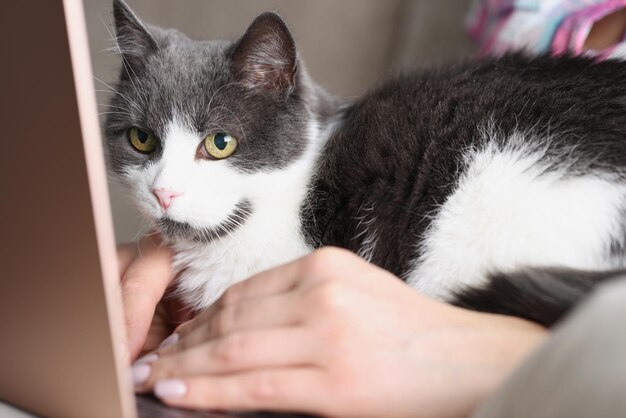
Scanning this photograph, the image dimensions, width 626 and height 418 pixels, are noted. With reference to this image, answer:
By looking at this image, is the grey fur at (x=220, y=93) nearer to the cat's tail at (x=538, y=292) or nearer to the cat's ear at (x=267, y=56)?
the cat's ear at (x=267, y=56)

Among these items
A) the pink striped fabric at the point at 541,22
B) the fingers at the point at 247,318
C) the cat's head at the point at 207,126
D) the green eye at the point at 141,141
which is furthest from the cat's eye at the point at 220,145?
the pink striped fabric at the point at 541,22

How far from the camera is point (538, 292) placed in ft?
2.11

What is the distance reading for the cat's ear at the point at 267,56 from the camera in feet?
3.03

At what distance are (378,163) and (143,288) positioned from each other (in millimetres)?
437

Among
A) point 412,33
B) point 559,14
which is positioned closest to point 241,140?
point 559,14

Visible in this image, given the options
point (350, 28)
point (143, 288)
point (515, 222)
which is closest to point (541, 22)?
point (350, 28)

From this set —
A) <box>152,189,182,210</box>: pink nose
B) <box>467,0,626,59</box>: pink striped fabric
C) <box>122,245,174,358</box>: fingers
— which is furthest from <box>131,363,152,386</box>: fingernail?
<box>467,0,626,59</box>: pink striped fabric

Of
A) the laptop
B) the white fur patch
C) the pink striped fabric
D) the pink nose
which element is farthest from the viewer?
the pink striped fabric

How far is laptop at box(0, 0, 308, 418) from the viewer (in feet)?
1.49

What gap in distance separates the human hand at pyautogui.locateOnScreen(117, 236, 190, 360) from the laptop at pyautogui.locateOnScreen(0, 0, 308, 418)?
23cm

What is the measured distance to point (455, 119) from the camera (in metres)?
0.90

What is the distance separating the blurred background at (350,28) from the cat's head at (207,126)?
882 mm

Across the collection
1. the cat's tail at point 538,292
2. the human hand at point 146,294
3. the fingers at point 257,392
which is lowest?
the human hand at point 146,294

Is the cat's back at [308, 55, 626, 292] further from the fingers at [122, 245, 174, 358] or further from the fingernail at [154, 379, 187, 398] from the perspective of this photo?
the fingernail at [154, 379, 187, 398]
